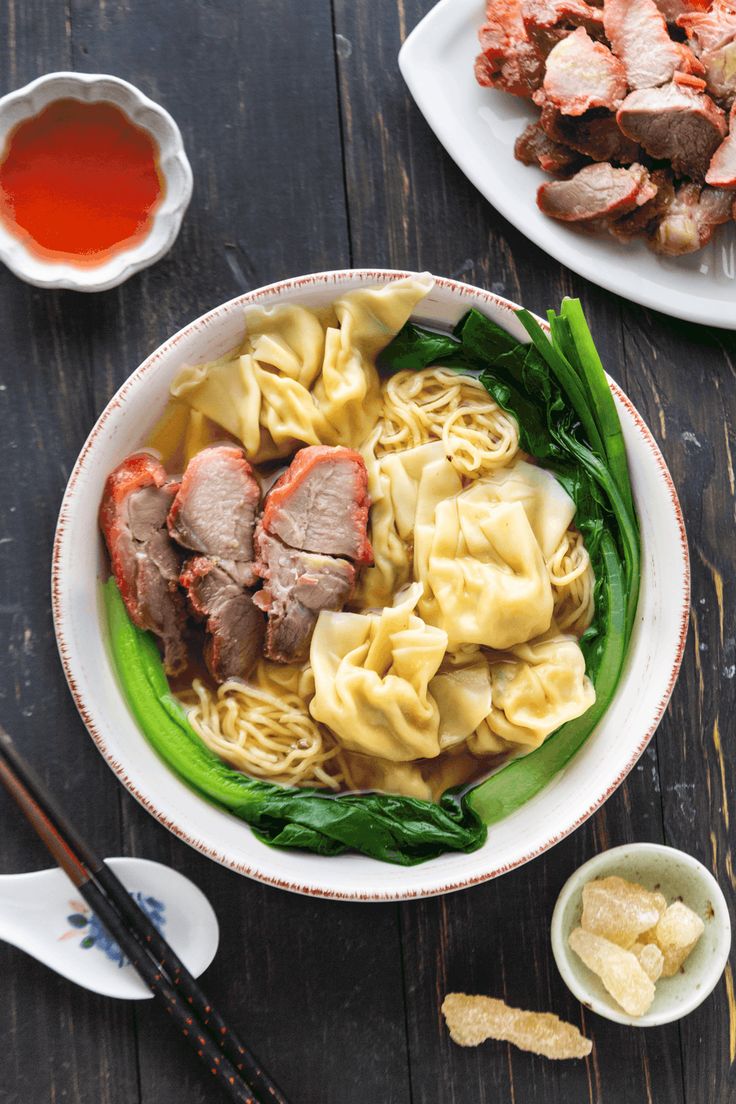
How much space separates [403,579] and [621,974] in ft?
4.04

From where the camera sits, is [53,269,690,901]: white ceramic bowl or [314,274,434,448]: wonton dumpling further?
[314,274,434,448]: wonton dumpling

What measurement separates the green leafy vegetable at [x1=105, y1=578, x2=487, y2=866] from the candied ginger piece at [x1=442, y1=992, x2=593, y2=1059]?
562 mm

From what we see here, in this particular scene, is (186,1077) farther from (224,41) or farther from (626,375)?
(224,41)

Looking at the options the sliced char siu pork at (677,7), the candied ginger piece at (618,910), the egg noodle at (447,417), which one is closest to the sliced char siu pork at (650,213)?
the sliced char siu pork at (677,7)

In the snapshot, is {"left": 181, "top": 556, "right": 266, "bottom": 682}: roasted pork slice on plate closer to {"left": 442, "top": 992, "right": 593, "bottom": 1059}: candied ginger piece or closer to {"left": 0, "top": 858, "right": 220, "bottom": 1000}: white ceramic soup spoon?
{"left": 0, "top": 858, "right": 220, "bottom": 1000}: white ceramic soup spoon

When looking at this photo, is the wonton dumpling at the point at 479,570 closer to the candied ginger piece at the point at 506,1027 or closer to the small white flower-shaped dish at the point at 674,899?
the small white flower-shaped dish at the point at 674,899

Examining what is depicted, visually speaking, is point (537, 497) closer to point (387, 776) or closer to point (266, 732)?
point (387, 776)

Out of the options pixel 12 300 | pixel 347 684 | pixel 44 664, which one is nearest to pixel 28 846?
pixel 44 664

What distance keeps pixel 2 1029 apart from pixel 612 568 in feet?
7.24

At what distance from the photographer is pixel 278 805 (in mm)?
2754

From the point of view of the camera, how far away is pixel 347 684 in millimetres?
2727

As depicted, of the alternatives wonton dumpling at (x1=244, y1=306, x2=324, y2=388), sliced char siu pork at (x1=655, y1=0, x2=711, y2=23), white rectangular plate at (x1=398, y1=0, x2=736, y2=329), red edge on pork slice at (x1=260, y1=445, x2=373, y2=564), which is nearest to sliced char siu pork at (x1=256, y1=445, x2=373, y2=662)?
red edge on pork slice at (x1=260, y1=445, x2=373, y2=564)

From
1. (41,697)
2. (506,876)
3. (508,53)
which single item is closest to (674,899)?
(506,876)

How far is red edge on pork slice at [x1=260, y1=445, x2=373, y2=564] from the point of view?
9.06ft
